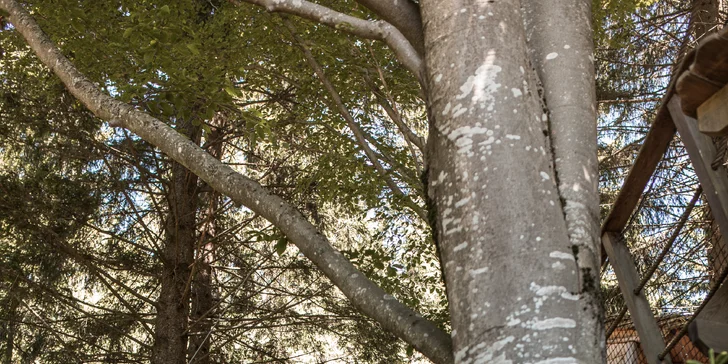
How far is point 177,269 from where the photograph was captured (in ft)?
30.0

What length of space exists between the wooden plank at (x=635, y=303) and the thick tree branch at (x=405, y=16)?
1.32m

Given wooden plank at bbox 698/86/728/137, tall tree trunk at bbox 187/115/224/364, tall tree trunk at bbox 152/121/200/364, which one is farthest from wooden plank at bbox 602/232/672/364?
tall tree trunk at bbox 187/115/224/364

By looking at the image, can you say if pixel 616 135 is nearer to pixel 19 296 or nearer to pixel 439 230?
pixel 19 296

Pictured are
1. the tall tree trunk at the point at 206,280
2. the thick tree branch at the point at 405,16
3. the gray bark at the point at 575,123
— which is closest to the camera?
the gray bark at the point at 575,123

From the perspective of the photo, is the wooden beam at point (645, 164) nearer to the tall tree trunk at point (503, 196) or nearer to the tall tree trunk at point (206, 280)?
the tall tree trunk at point (503, 196)

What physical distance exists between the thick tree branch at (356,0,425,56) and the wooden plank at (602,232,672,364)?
4.34 ft

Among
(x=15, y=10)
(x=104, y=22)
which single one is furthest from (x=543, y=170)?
(x=104, y=22)

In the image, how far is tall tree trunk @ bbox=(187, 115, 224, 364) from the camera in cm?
905

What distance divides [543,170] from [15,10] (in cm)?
350

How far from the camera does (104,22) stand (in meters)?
6.89

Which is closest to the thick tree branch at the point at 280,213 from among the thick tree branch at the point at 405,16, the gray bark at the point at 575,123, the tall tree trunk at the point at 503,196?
the tall tree trunk at the point at 503,196

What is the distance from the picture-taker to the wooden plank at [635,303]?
3041mm

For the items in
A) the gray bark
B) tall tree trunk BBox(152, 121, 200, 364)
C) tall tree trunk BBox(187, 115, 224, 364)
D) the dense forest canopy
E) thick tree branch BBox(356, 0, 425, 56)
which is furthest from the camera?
tall tree trunk BBox(187, 115, 224, 364)

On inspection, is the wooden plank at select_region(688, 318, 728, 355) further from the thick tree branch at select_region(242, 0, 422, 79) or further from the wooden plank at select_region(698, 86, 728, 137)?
the thick tree branch at select_region(242, 0, 422, 79)
